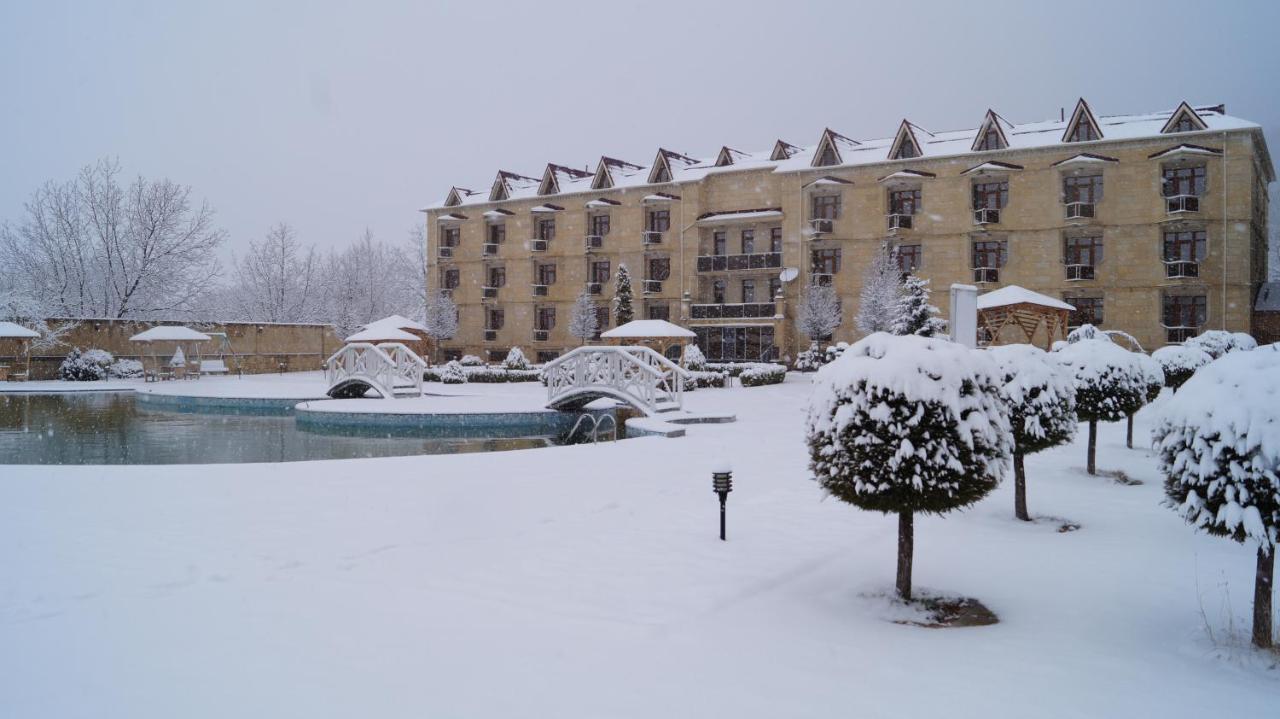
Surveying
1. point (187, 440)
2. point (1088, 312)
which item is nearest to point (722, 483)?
point (187, 440)

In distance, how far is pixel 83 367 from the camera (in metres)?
33.4

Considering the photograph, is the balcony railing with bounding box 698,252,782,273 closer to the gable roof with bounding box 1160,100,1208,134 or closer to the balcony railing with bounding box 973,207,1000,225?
the balcony railing with bounding box 973,207,1000,225

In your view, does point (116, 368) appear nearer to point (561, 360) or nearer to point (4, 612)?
point (561, 360)

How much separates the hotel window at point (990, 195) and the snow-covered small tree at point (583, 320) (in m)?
17.5

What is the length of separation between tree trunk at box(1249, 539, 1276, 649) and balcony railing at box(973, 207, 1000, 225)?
99.0 ft

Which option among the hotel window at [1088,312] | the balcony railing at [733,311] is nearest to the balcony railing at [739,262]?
the balcony railing at [733,311]

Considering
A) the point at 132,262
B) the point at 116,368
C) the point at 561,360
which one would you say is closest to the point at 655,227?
the point at 561,360

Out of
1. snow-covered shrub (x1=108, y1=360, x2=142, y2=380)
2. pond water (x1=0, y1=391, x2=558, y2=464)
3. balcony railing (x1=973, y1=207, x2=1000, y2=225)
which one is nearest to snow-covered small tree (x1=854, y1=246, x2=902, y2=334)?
balcony railing (x1=973, y1=207, x2=1000, y2=225)

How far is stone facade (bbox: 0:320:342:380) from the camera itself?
34.8m

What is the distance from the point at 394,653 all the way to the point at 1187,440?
4.72 metres

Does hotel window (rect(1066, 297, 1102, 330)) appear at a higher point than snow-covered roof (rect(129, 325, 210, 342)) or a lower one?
higher

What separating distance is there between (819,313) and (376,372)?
18.0m

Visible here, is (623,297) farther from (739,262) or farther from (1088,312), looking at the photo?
(1088,312)

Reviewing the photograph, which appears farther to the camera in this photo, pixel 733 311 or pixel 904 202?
pixel 733 311
